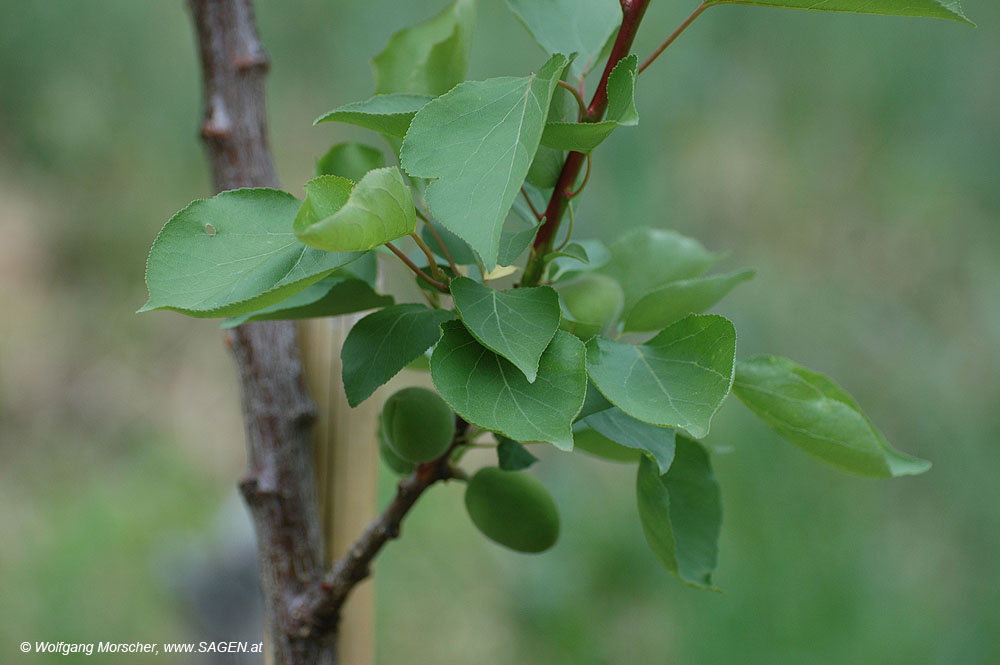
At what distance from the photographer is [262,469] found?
468 mm

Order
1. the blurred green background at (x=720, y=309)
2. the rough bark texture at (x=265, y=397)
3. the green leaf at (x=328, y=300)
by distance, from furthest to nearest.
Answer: the blurred green background at (x=720, y=309) < the rough bark texture at (x=265, y=397) < the green leaf at (x=328, y=300)

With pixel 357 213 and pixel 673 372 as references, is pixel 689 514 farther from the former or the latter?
pixel 357 213

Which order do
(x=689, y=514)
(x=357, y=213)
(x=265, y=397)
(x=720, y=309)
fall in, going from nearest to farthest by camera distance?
(x=357, y=213)
(x=689, y=514)
(x=265, y=397)
(x=720, y=309)

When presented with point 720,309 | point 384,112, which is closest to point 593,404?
point 384,112

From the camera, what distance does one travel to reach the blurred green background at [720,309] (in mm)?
1061

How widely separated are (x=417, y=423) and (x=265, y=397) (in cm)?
16

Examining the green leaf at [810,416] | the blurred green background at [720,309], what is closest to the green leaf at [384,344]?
the green leaf at [810,416]

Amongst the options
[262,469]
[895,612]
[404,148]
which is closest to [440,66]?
[404,148]

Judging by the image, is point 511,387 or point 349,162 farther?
point 349,162

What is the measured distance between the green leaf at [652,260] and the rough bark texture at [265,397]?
0.63 ft

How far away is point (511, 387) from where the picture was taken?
0.27 m

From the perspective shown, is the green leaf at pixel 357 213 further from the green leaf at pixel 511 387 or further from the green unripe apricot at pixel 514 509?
the green unripe apricot at pixel 514 509

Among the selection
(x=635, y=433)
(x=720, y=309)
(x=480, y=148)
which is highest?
(x=480, y=148)

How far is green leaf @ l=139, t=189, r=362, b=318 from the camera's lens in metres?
0.26
